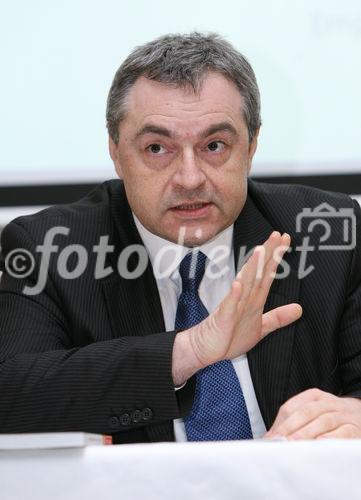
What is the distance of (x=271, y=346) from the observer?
194 centimetres

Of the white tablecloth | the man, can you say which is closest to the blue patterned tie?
the man

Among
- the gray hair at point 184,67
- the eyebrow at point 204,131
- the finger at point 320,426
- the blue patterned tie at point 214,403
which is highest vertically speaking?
the gray hair at point 184,67

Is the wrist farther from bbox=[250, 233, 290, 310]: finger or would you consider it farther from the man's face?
the man's face

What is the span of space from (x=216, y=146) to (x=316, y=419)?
0.72m

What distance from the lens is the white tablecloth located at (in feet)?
3.49

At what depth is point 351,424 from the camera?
60.1 inches

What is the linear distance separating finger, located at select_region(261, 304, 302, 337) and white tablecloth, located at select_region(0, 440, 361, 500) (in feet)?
2.21

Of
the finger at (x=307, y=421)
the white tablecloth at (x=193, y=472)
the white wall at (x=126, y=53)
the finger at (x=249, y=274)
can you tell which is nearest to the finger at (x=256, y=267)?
the finger at (x=249, y=274)

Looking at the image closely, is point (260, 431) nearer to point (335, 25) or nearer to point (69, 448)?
point (69, 448)

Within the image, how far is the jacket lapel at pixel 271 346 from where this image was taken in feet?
6.19

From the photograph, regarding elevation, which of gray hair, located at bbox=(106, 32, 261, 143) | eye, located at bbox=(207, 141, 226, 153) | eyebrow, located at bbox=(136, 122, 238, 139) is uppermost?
gray hair, located at bbox=(106, 32, 261, 143)

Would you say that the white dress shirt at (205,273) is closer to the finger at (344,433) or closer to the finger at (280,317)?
the finger at (280,317)

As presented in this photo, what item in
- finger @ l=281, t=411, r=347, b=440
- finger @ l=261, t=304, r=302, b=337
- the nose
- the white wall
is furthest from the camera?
the white wall

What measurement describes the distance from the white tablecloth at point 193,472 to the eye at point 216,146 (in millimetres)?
996
